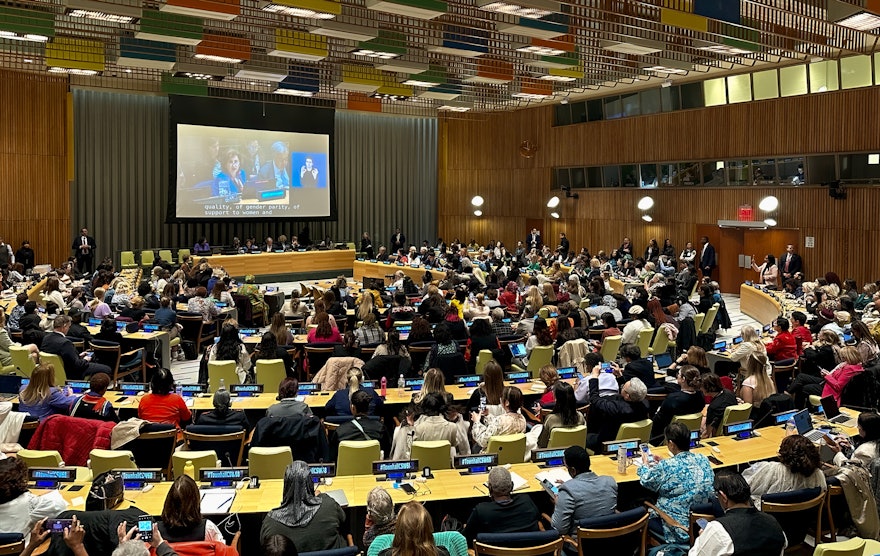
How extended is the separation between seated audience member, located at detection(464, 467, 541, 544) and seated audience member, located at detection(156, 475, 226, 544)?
165 centimetres

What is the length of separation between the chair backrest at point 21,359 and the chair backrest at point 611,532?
7.74 metres

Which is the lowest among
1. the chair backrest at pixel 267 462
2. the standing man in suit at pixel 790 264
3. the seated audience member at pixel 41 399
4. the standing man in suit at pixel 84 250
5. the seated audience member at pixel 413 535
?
the chair backrest at pixel 267 462

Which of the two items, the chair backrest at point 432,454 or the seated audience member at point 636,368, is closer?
the chair backrest at point 432,454

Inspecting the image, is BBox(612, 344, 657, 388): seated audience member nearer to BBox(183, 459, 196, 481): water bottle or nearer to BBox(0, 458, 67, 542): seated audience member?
BBox(183, 459, 196, 481): water bottle

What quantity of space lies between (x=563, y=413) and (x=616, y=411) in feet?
2.15

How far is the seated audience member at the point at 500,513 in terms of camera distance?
4.98 m

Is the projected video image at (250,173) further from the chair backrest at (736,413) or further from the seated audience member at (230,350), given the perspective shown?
the chair backrest at (736,413)

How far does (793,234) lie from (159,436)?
1840cm

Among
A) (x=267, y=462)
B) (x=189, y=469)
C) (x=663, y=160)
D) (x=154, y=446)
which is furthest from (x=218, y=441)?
(x=663, y=160)

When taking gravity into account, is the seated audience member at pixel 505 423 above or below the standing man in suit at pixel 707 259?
below

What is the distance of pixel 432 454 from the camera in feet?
20.3

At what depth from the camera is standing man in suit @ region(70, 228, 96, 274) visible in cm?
2244

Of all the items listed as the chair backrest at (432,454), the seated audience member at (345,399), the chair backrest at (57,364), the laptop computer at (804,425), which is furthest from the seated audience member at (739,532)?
the chair backrest at (57,364)

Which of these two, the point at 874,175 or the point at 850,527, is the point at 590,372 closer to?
the point at 850,527
